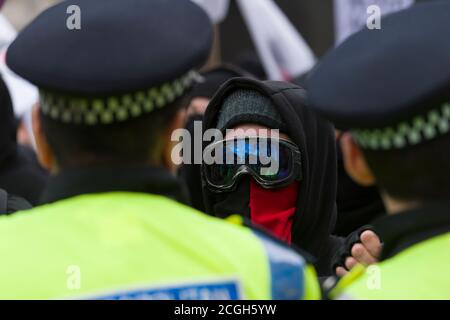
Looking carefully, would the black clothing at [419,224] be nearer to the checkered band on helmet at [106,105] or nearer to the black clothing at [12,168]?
the checkered band on helmet at [106,105]

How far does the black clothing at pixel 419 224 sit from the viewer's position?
2273mm

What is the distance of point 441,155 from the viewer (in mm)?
2252

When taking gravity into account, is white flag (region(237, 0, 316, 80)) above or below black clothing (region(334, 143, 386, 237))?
below

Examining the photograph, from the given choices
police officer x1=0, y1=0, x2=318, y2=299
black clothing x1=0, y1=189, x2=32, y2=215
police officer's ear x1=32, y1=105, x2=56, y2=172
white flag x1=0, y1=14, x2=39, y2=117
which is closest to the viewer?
police officer x1=0, y1=0, x2=318, y2=299

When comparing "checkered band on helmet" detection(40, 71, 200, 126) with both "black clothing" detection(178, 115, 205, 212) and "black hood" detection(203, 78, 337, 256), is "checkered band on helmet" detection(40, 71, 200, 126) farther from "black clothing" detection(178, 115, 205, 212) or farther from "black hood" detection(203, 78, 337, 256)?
"black clothing" detection(178, 115, 205, 212)

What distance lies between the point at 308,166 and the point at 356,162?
1.48 metres

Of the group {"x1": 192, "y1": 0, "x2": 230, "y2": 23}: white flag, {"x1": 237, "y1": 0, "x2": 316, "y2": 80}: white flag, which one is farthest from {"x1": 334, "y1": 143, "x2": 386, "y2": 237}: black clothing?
{"x1": 192, "y1": 0, "x2": 230, "y2": 23}: white flag

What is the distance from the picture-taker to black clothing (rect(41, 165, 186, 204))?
2.30m

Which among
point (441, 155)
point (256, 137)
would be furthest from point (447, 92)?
point (256, 137)

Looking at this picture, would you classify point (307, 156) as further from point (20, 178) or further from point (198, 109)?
point (198, 109)

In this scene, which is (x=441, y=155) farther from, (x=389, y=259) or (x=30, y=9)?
(x=30, y=9)

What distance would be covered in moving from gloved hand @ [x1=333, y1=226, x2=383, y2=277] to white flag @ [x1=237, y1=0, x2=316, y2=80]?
14.0 ft

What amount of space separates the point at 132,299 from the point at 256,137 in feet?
5.70

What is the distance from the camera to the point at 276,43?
8188 mm
